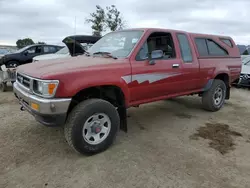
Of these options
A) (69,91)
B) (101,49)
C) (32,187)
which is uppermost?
(101,49)

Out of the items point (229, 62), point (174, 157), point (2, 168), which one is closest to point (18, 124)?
point (2, 168)

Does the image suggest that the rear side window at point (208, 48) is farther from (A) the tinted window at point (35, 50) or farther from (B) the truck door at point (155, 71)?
(A) the tinted window at point (35, 50)

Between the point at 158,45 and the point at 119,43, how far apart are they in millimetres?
818

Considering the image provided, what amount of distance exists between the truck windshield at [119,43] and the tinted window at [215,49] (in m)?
2.19

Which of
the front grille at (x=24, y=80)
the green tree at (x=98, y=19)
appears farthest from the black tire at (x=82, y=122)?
the green tree at (x=98, y=19)

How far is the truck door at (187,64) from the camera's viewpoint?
4.58m

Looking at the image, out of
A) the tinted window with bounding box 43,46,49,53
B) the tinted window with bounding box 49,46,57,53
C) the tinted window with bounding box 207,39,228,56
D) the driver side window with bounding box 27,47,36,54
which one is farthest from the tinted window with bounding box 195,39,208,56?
the driver side window with bounding box 27,47,36,54

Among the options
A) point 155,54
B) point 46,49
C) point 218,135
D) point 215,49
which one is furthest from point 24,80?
point 46,49

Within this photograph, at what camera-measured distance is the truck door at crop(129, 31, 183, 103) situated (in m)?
3.76

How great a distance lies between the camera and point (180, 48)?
4.56 metres

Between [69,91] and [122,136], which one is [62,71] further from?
[122,136]

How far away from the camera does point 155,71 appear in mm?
3980

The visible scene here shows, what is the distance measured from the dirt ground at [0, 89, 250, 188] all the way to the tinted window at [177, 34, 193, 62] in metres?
1.37

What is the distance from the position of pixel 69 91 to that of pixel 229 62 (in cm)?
449
